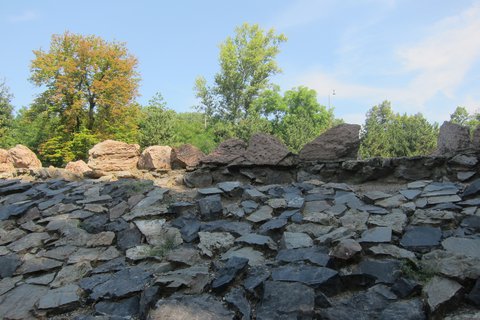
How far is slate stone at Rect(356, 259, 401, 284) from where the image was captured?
11.0ft

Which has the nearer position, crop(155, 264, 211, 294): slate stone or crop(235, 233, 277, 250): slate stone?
crop(155, 264, 211, 294): slate stone

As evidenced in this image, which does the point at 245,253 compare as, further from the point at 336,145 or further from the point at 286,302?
the point at 336,145

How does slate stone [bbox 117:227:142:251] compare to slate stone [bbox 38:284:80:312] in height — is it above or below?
above

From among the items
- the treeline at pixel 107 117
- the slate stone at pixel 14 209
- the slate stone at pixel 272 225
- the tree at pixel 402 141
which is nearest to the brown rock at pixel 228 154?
the slate stone at pixel 272 225

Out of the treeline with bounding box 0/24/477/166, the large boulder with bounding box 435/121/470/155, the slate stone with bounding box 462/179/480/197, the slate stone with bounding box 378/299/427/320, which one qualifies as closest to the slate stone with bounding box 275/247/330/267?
the slate stone with bounding box 378/299/427/320

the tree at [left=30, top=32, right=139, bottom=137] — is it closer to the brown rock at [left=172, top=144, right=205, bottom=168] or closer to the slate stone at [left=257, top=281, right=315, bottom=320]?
the brown rock at [left=172, top=144, right=205, bottom=168]

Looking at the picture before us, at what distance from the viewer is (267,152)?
7.03 metres

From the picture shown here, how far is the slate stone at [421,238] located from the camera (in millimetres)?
3910

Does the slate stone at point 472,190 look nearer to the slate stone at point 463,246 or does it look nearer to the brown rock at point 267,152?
the slate stone at point 463,246

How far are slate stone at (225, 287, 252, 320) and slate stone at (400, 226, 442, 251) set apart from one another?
1774mm

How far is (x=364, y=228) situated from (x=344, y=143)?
2.63 m

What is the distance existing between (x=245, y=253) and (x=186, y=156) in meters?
3.83

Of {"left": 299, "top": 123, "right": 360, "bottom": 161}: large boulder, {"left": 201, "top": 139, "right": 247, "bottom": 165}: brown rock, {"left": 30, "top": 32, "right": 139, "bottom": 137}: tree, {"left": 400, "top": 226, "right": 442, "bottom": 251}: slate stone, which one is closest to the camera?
{"left": 400, "top": 226, "right": 442, "bottom": 251}: slate stone

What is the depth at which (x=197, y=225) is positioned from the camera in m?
5.02
